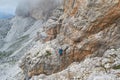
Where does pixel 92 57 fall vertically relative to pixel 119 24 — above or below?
below

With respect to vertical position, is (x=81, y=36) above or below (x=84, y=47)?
above

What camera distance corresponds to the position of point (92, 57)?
66562 mm

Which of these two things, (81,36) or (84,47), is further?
(81,36)

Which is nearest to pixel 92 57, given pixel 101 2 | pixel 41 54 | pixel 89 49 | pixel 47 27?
pixel 89 49

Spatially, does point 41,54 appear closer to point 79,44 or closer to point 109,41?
point 79,44

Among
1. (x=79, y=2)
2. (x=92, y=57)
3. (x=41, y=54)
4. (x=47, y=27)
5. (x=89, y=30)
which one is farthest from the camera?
(x=47, y=27)

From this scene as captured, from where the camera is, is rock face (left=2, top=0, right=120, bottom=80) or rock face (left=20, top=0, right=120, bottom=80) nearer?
rock face (left=2, top=0, right=120, bottom=80)

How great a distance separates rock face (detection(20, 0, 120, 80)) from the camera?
222 ft

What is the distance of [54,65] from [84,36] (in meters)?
10.6

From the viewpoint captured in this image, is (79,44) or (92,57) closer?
(92,57)

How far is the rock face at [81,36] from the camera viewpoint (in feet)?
222

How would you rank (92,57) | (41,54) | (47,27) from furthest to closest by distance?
(47,27) < (41,54) < (92,57)

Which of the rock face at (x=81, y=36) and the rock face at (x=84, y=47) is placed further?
the rock face at (x=81, y=36)

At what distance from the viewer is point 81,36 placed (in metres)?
72.8
